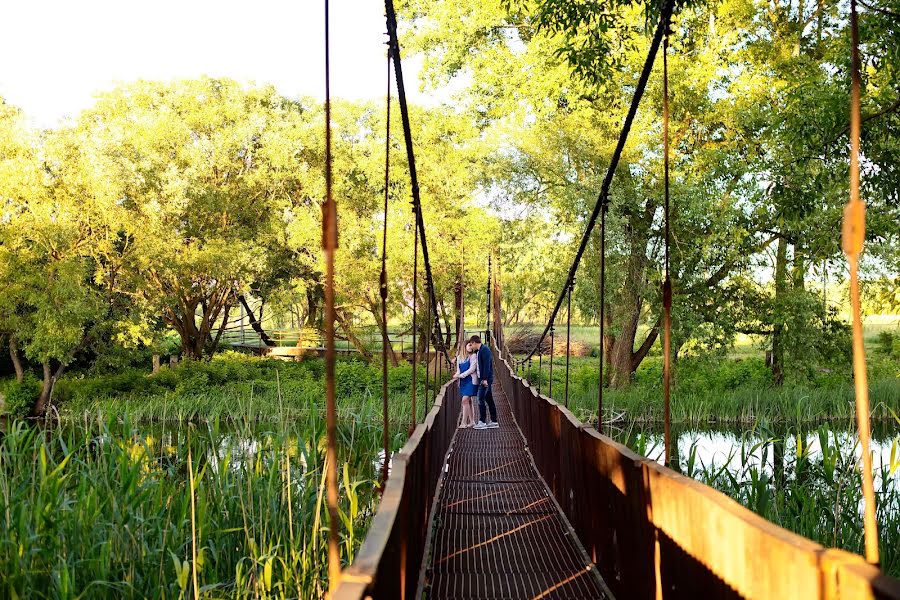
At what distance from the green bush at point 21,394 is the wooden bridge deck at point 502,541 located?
519 inches

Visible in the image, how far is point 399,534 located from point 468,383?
600 centimetres

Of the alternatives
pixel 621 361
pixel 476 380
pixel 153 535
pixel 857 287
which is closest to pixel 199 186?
pixel 621 361

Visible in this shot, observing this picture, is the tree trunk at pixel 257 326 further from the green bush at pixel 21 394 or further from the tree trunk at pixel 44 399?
the tree trunk at pixel 44 399

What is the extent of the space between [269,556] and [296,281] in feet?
59.6

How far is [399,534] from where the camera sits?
257cm

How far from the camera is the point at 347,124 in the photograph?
69.7ft

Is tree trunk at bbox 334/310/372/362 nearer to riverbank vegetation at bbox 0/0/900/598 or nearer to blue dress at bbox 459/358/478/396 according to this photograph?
riverbank vegetation at bbox 0/0/900/598

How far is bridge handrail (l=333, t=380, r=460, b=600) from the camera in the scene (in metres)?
1.79

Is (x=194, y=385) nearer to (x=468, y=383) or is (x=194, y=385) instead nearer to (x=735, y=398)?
(x=735, y=398)

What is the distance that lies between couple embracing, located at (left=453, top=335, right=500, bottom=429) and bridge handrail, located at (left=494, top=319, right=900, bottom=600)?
11.4 ft

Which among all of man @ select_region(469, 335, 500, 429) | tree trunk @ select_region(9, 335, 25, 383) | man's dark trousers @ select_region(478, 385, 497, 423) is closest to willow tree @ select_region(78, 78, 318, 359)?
tree trunk @ select_region(9, 335, 25, 383)

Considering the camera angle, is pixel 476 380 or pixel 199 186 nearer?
pixel 476 380

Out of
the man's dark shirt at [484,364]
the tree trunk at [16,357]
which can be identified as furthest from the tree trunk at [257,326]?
the man's dark shirt at [484,364]

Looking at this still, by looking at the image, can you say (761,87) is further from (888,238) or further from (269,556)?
(269,556)
